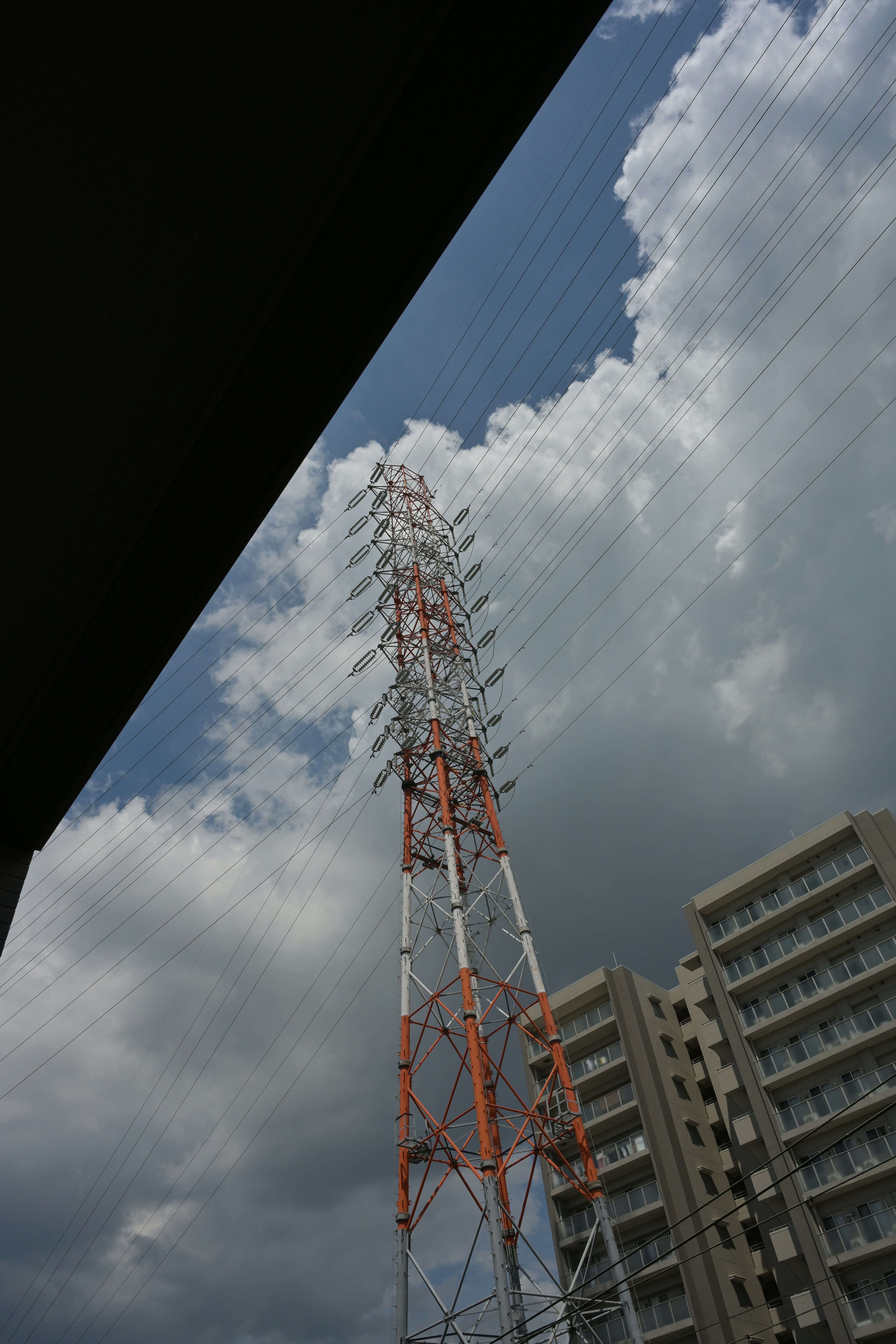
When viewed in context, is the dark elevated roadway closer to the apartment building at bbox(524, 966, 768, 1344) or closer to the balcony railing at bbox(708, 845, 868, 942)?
the apartment building at bbox(524, 966, 768, 1344)

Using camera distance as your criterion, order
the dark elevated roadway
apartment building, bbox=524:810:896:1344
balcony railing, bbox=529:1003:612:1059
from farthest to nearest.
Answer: balcony railing, bbox=529:1003:612:1059, apartment building, bbox=524:810:896:1344, the dark elevated roadway

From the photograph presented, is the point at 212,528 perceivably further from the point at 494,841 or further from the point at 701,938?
the point at 701,938

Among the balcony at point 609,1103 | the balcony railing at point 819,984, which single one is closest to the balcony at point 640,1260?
the balcony at point 609,1103

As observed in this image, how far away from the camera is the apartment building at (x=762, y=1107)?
23.7 metres

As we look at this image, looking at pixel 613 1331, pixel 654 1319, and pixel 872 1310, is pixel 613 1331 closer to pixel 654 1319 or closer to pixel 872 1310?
pixel 654 1319

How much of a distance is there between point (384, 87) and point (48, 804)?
3986 millimetres

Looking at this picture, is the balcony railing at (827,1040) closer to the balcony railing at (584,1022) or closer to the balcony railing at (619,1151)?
the balcony railing at (619,1151)

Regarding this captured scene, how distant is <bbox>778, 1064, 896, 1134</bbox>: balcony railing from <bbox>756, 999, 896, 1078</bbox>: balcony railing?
105 cm

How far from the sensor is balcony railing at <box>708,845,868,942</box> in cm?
2872

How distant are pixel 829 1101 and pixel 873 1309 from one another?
210 inches

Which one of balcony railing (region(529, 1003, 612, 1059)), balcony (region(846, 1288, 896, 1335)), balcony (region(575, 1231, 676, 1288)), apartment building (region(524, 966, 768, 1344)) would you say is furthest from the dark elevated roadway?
balcony railing (region(529, 1003, 612, 1059))

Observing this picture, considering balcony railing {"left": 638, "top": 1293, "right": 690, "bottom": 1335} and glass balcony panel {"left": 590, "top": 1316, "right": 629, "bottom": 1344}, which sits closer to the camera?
balcony railing {"left": 638, "top": 1293, "right": 690, "bottom": 1335}

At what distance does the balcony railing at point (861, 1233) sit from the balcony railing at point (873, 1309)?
1.10m

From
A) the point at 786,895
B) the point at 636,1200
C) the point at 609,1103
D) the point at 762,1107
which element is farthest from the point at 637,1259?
the point at 786,895
